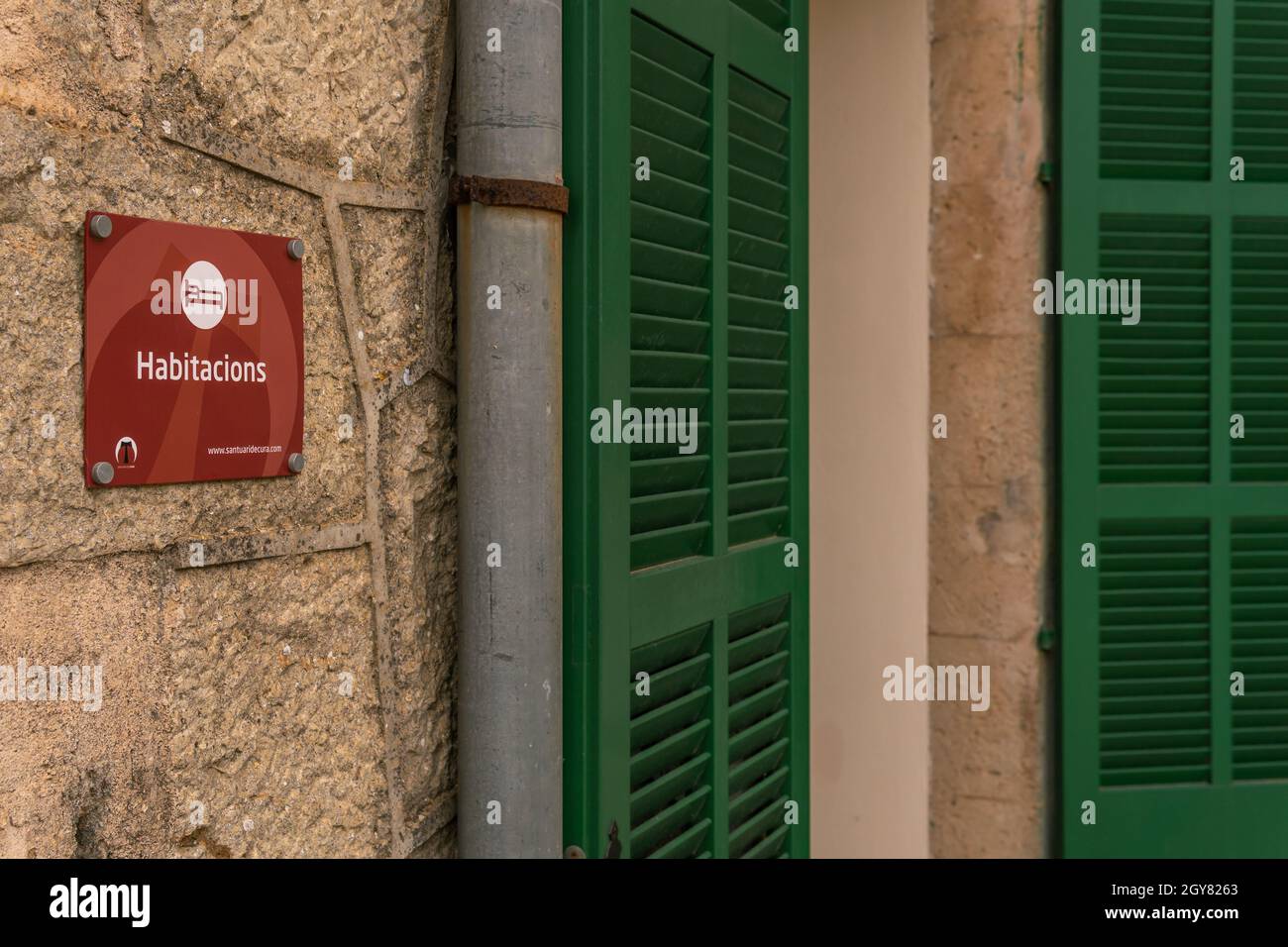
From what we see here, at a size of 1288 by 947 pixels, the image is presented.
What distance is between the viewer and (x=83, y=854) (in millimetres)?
1282

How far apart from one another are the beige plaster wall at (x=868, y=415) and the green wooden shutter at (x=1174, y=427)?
393 mm

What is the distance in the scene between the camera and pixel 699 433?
2277mm

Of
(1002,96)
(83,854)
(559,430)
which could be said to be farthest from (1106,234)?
(83,854)

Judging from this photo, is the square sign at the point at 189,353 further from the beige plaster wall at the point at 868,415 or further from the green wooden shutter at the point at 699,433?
the beige plaster wall at the point at 868,415

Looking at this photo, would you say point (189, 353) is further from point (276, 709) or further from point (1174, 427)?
point (1174, 427)

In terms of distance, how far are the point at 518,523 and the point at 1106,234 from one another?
2274 mm

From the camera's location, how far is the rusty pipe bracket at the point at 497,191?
1.76 metres

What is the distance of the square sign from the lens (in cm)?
128

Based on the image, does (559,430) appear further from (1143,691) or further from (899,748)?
(1143,691)

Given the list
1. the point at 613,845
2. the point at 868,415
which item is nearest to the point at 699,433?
the point at 613,845

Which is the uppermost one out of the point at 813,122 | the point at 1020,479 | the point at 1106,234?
the point at 813,122

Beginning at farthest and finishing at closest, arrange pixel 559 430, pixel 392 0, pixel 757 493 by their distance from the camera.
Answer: pixel 757 493
pixel 559 430
pixel 392 0

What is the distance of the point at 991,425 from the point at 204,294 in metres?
2.54
